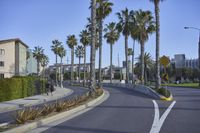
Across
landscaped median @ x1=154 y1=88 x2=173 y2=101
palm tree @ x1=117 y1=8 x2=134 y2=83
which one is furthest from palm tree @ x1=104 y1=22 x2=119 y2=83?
landscaped median @ x1=154 y1=88 x2=173 y2=101

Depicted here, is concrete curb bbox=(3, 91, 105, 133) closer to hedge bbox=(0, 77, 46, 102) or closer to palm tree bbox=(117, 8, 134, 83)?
hedge bbox=(0, 77, 46, 102)

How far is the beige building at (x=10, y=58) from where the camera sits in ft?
245

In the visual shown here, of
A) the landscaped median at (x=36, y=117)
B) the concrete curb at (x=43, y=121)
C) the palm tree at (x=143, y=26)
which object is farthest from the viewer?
the palm tree at (x=143, y=26)

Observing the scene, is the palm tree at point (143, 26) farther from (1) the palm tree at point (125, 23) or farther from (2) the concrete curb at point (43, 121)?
(2) the concrete curb at point (43, 121)

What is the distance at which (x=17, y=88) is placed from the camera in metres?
40.5

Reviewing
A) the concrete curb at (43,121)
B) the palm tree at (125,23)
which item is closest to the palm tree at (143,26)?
the palm tree at (125,23)

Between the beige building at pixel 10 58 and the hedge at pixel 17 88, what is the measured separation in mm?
26213

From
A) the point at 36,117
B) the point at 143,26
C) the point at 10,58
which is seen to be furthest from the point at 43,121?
the point at 10,58

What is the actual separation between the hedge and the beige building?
26213 mm

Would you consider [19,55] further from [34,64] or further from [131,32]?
[34,64]

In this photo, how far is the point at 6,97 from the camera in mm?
37469

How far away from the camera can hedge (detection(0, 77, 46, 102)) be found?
122 ft

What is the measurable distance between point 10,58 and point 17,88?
123 ft

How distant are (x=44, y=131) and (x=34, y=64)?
137140mm
